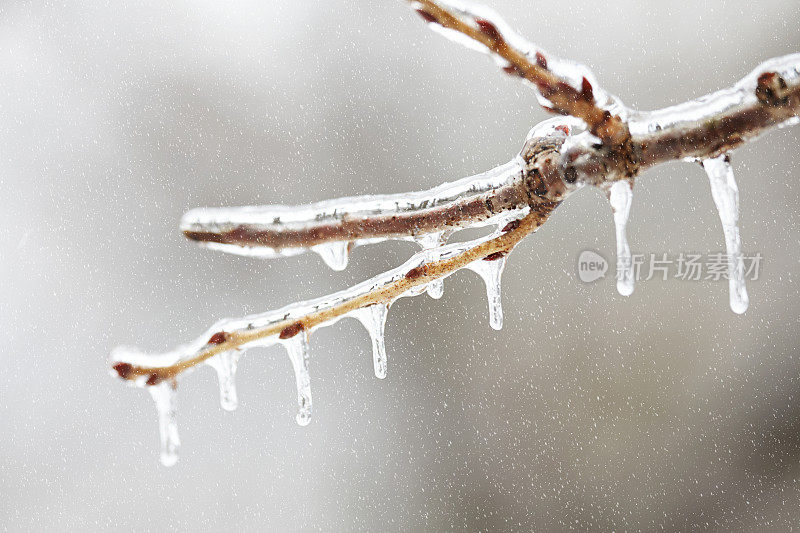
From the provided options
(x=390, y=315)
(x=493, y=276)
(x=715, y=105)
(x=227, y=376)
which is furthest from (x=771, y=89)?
(x=390, y=315)

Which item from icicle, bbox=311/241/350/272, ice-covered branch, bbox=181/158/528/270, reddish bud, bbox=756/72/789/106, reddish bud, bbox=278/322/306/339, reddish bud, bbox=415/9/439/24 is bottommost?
reddish bud, bbox=278/322/306/339

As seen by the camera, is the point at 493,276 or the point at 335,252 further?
the point at 493,276

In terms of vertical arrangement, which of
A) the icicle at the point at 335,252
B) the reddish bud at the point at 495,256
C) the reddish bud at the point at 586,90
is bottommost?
the reddish bud at the point at 495,256

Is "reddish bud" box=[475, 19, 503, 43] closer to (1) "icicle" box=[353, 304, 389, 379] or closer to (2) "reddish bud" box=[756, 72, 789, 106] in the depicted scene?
(2) "reddish bud" box=[756, 72, 789, 106]

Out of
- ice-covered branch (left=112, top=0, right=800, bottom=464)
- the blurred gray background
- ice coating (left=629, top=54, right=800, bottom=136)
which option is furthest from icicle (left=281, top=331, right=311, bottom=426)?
the blurred gray background

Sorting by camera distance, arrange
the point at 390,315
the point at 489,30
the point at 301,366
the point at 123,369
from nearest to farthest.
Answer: the point at 489,30, the point at 123,369, the point at 301,366, the point at 390,315

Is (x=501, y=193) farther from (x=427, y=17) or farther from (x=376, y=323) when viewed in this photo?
(x=376, y=323)

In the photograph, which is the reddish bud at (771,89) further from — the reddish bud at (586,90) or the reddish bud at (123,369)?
the reddish bud at (123,369)

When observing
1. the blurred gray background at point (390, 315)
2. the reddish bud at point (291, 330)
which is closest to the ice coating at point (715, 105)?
the reddish bud at point (291, 330)
